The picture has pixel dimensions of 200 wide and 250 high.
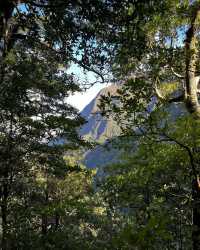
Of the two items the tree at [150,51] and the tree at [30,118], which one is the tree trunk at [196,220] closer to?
the tree at [150,51]

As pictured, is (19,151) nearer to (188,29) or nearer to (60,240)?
(60,240)

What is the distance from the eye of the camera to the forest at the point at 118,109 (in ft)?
27.3

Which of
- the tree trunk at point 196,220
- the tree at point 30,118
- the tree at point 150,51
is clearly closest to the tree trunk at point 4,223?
the tree at point 30,118

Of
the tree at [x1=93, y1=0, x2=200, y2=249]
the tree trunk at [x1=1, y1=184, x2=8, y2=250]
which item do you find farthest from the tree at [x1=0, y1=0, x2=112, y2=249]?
the tree at [x1=93, y1=0, x2=200, y2=249]

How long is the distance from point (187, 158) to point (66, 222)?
1978cm

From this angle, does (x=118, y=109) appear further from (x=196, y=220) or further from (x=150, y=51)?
(x=196, y=220)

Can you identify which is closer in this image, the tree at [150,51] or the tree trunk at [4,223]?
the tree at [150,51]

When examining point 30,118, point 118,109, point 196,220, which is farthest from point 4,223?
point 118,109

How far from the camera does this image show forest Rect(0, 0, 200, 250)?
8328 mm

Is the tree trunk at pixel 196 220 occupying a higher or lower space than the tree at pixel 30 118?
lower

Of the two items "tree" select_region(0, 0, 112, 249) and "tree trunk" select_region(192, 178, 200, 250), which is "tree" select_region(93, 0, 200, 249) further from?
"tree" select_region(0, 0, 112, 249)

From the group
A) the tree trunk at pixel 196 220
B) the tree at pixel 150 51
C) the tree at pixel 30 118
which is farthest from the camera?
the tree at pixel 30 118

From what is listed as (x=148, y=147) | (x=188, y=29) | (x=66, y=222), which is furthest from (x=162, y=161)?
(x=66, y=222)

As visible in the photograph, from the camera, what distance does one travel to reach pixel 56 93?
21016 mm
